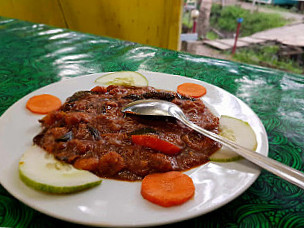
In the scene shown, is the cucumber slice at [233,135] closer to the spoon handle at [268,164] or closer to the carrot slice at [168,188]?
the spoon handle at [268,164]

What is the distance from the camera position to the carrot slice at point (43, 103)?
1.91 meters

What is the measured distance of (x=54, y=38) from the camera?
4.17 metres

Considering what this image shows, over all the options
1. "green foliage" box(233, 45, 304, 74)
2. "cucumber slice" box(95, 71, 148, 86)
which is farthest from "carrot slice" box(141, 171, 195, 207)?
"green foliage" box(233, 45, 304, 74)

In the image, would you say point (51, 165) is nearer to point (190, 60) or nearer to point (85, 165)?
point (85, 165)

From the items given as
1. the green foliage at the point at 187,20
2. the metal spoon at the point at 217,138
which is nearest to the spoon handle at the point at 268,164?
the metal spoon at the point at 217,138

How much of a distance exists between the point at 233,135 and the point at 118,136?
2.47 feet

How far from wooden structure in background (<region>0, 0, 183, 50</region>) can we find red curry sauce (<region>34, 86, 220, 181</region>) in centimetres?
418

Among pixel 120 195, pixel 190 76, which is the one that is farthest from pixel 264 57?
pixel 120 195

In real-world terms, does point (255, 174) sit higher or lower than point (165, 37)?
higher

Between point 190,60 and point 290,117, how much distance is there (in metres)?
1.55

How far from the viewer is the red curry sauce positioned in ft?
4.66

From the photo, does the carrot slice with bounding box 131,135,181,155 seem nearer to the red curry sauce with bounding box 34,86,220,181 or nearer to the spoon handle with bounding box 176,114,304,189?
the red curry sauce with bounding box 34,86,220,181

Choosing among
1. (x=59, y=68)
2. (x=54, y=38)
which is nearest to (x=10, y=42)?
(x=54, y=38)

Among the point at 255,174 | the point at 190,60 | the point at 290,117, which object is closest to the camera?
the point at 255,174
